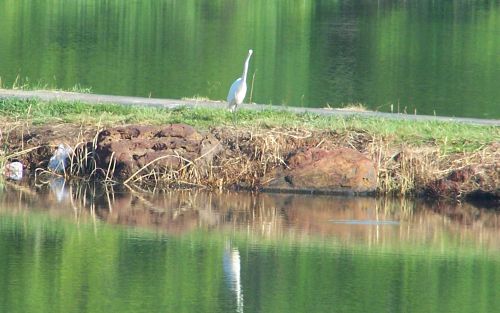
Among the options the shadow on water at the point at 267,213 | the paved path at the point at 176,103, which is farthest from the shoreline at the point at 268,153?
the paved path at the point at 176,103

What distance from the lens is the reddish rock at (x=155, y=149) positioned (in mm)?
19062

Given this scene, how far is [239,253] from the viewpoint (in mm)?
14945

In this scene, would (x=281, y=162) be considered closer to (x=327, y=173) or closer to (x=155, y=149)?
(x=327, y=173)

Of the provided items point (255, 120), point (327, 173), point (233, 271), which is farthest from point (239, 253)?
point (255, 120)

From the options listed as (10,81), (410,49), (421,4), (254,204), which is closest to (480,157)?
(254,204)

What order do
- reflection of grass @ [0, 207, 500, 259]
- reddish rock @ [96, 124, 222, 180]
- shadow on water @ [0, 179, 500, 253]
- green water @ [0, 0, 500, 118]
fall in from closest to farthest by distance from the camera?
reflection of grass @ [0, 207, 500, 259] → shadow on water @ [0, 179, 500, 253] → reddish rock @ [96, 124, 222, 180] → green water @ [0, 0, 500, 118]

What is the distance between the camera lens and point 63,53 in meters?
42.4

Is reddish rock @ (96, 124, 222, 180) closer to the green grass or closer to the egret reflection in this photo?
the green grass

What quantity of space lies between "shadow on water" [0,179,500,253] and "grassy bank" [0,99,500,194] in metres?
0.48

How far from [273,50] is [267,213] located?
2913 centimetres

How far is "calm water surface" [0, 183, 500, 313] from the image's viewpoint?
41.8 ft

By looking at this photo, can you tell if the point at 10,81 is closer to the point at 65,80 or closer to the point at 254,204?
→ the point at 65,80

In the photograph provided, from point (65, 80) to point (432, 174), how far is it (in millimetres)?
18886

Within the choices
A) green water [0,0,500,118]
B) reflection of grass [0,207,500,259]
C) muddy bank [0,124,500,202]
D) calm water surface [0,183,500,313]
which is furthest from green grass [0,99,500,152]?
green water [0,0,500,118]
